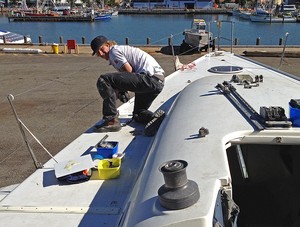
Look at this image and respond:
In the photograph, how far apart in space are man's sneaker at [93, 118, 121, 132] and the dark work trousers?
0.05 m

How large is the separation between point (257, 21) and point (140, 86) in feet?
219

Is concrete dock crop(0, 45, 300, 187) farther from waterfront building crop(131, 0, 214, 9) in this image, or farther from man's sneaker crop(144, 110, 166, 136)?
waterfront building crop(131, 0, 214, 9)

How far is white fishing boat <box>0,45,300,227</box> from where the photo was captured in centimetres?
185

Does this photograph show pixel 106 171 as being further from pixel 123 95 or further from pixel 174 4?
pixel 174 4

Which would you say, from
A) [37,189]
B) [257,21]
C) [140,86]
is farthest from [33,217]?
[257,21]

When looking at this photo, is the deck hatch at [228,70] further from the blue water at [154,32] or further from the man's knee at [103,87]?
the blue water at [154,32]

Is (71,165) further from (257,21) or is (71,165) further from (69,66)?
(257,21)

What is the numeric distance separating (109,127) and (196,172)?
190cm

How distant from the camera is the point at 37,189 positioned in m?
2.79

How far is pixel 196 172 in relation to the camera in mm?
2117

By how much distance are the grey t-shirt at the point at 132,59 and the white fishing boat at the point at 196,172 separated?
44 centimetres

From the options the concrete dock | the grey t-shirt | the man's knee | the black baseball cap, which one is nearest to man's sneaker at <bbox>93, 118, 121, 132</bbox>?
the man's knee

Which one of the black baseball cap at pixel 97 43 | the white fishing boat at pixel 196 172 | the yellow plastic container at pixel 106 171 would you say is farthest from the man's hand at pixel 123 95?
the yellow plastic container at pixel 106 171

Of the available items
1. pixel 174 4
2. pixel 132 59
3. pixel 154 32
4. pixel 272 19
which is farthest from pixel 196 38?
pixel 174 4
